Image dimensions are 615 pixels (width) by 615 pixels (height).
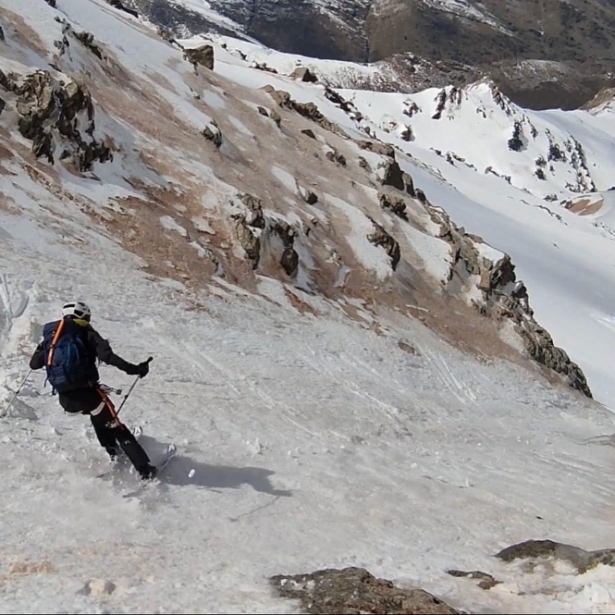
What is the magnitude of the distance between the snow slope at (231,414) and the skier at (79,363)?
0.86m

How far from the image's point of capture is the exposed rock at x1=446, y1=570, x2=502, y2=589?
7954 millimetres

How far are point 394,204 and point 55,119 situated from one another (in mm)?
17896

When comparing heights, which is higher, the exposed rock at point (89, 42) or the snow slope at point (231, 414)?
the exposed rock at point (89, 42)

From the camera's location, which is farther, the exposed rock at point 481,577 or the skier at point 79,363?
the skier at point 79,363

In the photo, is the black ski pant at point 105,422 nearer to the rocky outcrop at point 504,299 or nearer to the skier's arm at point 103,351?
the skier's arm at point 103,351

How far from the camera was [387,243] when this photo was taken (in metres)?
32.2

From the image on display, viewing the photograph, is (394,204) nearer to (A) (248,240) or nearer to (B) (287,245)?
(B) (287,245)

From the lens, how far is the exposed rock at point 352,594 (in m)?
6.78

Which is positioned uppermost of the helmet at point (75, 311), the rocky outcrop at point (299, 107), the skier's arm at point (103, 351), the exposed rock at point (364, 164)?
the rocky outcrop at point (299, 107)

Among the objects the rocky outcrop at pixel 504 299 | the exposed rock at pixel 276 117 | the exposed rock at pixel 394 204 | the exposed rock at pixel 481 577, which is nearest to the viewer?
the exposed rock at pixel 481 577

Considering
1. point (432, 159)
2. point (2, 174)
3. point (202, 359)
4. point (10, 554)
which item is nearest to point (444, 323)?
point (202, 359)

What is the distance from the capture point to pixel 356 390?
66.8 feet

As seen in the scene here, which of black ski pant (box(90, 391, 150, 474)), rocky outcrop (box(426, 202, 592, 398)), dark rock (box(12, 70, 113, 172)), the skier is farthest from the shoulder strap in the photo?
rocky outcrop (box(426, 202, 592, 398))

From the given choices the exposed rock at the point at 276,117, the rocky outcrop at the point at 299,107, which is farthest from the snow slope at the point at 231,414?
the rocky outcrop at the point at 299,107
